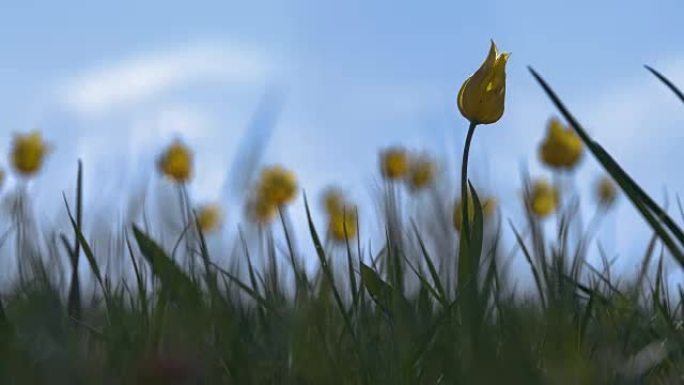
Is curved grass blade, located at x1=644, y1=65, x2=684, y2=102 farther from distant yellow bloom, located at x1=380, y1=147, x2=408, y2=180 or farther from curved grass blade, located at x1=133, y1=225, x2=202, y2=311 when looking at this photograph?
distant yellow bloom, located at x1=380, y1=147, x2=408, y2=180

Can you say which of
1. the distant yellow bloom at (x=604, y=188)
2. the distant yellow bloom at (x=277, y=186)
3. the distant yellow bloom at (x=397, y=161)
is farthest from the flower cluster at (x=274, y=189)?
the distant yellow bloom at (x=604, y=188)

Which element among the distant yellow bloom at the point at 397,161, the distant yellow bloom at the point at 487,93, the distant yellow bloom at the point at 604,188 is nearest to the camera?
the distant yellow bloom at the point at 487,93

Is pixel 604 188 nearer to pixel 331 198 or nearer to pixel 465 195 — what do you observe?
pixel 331 198

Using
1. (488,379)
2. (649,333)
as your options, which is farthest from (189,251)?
(488,379)

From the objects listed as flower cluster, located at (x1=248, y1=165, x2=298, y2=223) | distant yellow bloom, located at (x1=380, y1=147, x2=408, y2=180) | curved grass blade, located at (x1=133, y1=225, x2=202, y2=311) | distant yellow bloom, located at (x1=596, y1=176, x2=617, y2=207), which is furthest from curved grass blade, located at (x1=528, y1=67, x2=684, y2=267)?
distant yellow bloom, located at (x1=596, y1=176, x2=617, y2=207)

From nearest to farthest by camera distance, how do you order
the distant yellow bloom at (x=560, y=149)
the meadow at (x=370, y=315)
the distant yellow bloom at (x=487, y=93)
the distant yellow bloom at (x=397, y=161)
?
the meadow at (x=370, y=315), the distant yellow bloom at (x=487, y=93), the distant yellow bloom at (x=560, y=149), the distant yellow bloom at (x=397, y=161)

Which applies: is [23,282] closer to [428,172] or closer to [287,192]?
[428,172]

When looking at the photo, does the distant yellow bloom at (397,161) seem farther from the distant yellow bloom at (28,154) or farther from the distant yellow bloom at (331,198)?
the distant yellow bloom at (28,154)
